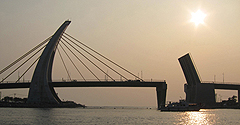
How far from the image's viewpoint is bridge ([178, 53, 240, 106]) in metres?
104

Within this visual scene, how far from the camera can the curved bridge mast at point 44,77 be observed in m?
92.1

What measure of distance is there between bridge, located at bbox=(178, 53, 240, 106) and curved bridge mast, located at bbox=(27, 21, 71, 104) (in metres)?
34.2

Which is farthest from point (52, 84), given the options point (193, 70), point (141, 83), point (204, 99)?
point (204, 99)

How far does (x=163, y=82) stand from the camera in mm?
105062

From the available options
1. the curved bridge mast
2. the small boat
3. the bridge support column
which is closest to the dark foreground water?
the curved bridge mast

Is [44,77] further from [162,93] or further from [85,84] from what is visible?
[162,93]

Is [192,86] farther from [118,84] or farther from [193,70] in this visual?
[118,84]

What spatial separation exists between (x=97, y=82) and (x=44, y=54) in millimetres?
16068

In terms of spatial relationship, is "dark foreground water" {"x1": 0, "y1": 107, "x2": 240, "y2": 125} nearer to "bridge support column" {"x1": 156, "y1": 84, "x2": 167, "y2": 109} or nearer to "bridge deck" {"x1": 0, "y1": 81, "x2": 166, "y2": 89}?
"bridge deck" {"x1": 0, "y1": 81, "x2": 166, "y2": 89}

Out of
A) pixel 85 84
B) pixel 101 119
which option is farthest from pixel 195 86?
pixel 101 119

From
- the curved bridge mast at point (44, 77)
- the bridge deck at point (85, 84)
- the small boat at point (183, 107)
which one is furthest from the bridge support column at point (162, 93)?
the curved bridge mast at point (44, 77)

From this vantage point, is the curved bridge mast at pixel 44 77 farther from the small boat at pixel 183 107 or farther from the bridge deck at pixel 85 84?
the small boat at pixel 183 107

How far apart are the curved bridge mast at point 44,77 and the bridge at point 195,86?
1347 inches

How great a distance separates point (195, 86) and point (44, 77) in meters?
42.9
